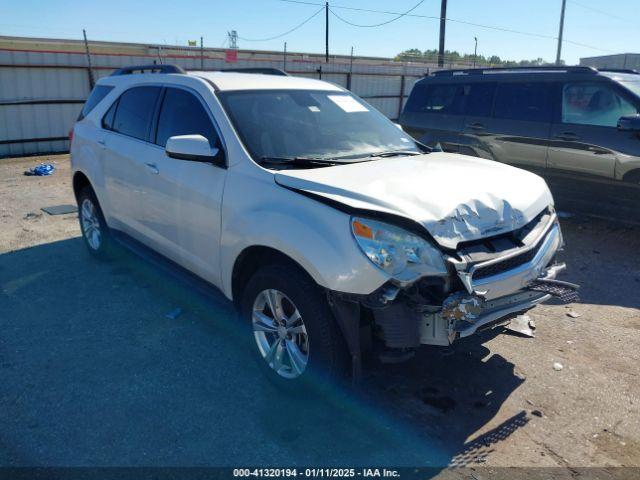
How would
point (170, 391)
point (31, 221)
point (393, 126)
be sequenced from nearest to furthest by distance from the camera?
1. point (170, 391)
2. point (393, 126)
3. point (31, 221)

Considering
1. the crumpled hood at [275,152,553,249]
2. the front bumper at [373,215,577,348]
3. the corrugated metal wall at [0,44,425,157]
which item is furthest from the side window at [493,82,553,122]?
the corrugated metal wall at [0,44,425,157]

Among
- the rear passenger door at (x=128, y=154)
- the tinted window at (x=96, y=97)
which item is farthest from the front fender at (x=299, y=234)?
A: the tinted window at (x=96, y=97)

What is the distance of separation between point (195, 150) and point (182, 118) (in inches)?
29.1

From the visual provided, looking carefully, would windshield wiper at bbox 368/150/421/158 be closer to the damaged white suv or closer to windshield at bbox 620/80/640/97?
the damaged white suv

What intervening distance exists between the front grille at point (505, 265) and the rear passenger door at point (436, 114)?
5003mm

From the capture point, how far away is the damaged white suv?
2.77 meters

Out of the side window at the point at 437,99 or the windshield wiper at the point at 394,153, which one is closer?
the windshield wiper at the point at 394,153

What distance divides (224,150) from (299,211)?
2.95 feet

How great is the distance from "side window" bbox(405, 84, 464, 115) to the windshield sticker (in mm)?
3817

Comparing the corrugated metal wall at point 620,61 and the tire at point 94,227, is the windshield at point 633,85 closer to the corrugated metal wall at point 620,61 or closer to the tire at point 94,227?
the tire at point 94,227

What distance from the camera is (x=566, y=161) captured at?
690 cm

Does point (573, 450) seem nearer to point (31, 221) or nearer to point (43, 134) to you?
point (31, 221)

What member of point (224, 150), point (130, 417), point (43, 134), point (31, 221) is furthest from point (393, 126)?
point (43, 134)

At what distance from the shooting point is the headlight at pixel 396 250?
2.72 metres
